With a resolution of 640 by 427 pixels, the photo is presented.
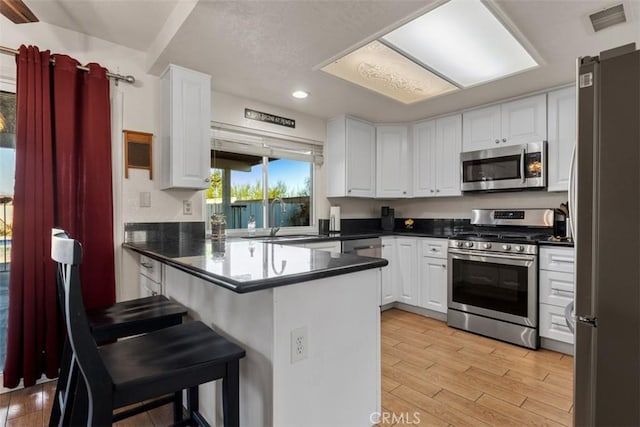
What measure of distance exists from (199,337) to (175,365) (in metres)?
0.22

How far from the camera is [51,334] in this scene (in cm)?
209

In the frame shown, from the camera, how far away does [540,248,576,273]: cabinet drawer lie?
2.59 meters

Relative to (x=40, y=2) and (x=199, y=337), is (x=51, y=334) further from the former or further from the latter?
(x=40, y=2)

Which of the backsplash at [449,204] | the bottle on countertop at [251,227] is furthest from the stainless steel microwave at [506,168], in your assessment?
the bottle on countertop at [251,227]

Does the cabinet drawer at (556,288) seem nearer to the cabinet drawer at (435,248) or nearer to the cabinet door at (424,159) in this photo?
the cabinet drawer at (435,248)

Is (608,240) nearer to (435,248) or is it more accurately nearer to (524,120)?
(435,248)

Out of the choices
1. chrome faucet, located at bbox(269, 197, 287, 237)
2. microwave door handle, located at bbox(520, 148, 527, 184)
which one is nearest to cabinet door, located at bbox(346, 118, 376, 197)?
chrome faucet, located at bbox(269, 197, 287, 237)

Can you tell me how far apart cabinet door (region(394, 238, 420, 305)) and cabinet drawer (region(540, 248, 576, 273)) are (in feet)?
3.98

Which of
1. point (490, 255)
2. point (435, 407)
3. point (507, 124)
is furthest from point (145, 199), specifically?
point (507, 124)

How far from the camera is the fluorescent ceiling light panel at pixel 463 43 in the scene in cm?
198

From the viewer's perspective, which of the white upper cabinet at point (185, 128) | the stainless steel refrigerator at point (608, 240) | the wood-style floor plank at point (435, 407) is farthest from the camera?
the white upper cabinet at point (185, 128)

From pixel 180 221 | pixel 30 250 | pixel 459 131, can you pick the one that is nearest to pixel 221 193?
pixel 180 221

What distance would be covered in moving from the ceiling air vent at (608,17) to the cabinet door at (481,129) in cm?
137

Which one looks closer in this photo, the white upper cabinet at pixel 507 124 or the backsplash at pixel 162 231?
the backsplash at pixel 162 231
